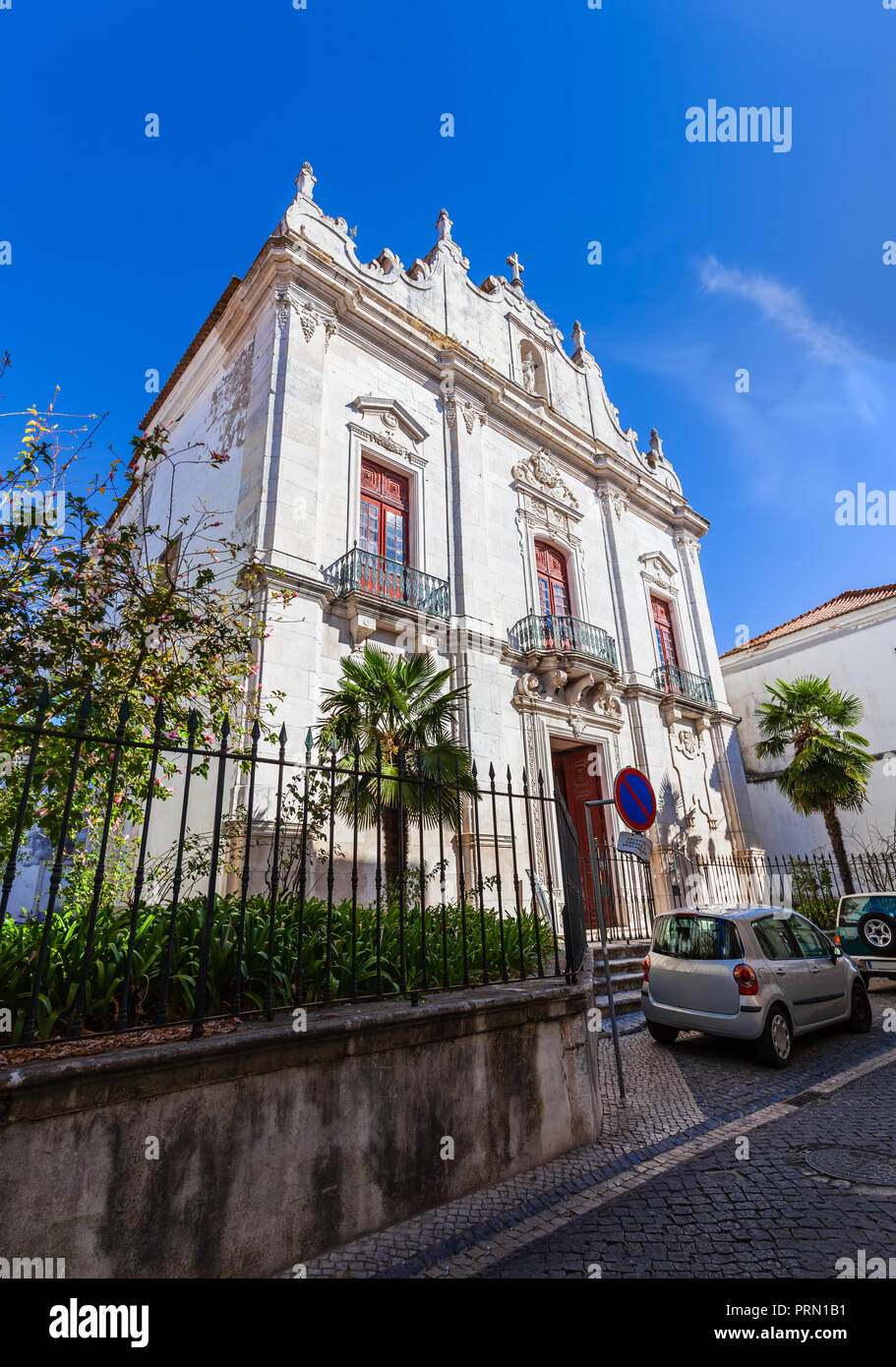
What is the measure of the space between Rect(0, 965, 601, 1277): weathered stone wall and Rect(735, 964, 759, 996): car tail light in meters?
2.72

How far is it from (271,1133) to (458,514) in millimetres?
11779

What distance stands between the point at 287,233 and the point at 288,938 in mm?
12597

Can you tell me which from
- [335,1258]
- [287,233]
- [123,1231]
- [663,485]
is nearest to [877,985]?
[335,1258]

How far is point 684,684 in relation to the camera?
56.5 feet

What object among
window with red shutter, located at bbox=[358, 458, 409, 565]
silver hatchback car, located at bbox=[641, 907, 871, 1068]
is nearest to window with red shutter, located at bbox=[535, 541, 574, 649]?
window with red shutter, located at bbox=[358, 458, 409, 565]

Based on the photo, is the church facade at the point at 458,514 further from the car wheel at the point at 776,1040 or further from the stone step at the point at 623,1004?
the car wheel at the point at 776,1040

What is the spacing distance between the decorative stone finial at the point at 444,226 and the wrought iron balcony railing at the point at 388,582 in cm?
1009

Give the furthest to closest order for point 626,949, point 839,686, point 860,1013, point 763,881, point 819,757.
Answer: point 839,686
point 763,881
point 819,757
point 626,949
point 860,1013

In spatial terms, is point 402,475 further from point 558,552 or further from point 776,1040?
point 776,1040

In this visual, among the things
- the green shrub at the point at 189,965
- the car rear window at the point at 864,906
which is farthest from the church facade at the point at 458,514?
the green shrub at the point at 189,965

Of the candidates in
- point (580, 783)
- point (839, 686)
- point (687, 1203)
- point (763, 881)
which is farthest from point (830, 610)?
point (687, 1203)

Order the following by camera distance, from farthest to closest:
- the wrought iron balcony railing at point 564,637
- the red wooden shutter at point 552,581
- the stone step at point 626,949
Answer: the red wooden shutter at point 552,581 → the wrought iron balcony railing at point 564,637 → the stone step at point 626,949

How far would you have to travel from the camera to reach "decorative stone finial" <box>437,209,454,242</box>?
16438mm

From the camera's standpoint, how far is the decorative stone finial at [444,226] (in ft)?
53.9
